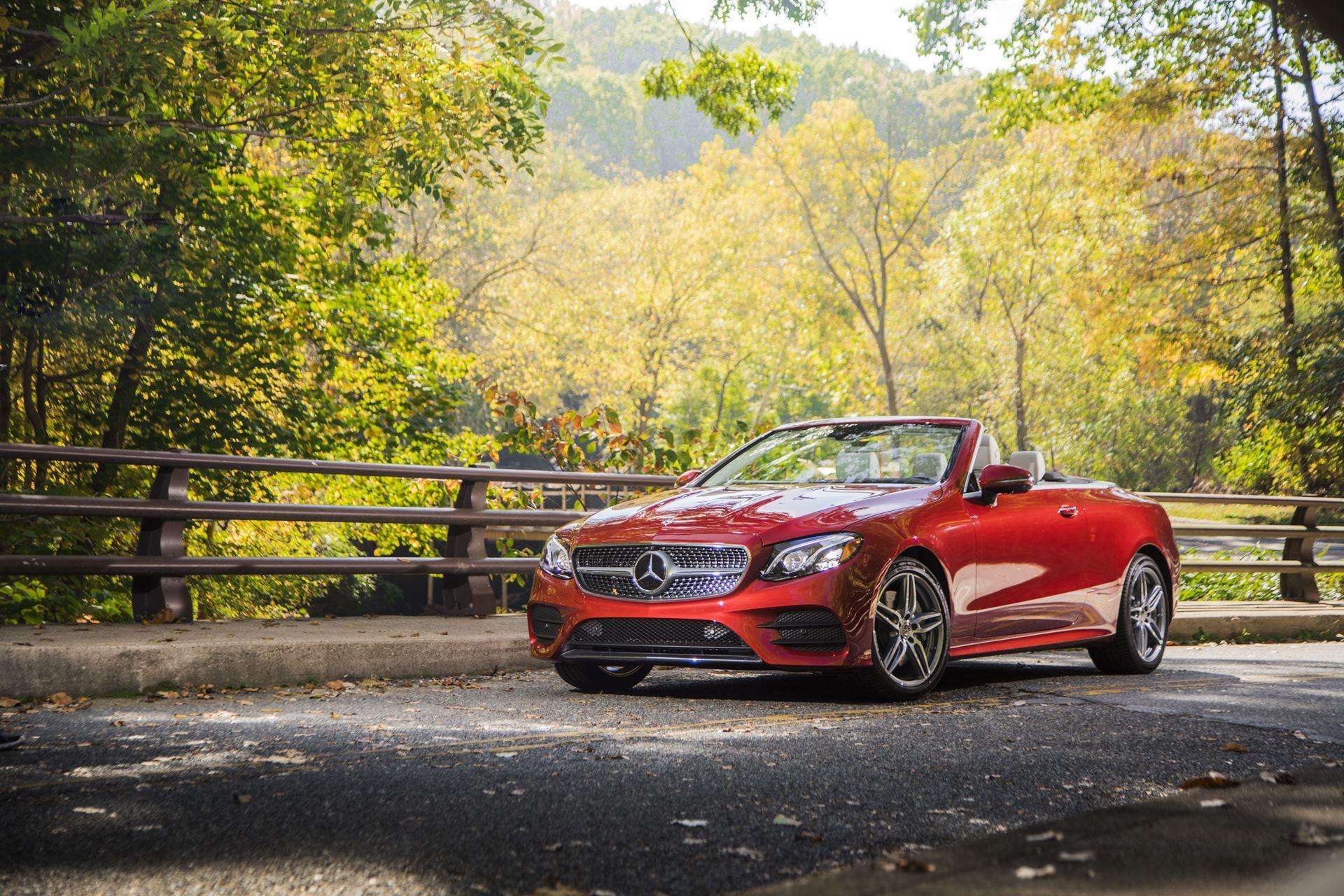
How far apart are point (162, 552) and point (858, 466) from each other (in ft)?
14.0

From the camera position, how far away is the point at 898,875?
3.71 m

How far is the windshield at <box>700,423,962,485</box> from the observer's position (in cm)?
827

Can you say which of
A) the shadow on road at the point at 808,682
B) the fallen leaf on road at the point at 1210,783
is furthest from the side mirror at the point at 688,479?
the fallen leaf on road at the point at 1210,783

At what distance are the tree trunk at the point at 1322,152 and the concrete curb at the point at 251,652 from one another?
2283cm

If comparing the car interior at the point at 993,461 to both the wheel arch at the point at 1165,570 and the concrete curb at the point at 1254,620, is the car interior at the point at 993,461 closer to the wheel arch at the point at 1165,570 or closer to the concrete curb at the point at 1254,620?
the wheel arch at the point at 1165,570

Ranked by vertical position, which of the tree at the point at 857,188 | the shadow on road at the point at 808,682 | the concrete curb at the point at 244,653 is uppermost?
the tree at the point at 857,188

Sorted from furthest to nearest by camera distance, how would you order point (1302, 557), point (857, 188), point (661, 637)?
point (857, 188) < point (1302, 557) < point (661, 637)

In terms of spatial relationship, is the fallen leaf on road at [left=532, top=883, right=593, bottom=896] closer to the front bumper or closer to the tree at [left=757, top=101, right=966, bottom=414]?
the front bumper

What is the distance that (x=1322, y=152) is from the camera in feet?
92.5

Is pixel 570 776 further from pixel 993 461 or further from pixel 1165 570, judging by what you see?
pixel 1165 570

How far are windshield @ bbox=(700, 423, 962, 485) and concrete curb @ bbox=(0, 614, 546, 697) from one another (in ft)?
6.08

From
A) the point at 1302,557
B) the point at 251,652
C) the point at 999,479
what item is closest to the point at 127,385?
the point at 251,652

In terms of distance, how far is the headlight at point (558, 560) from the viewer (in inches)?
304

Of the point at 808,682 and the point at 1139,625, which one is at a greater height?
the point at 1139,625
